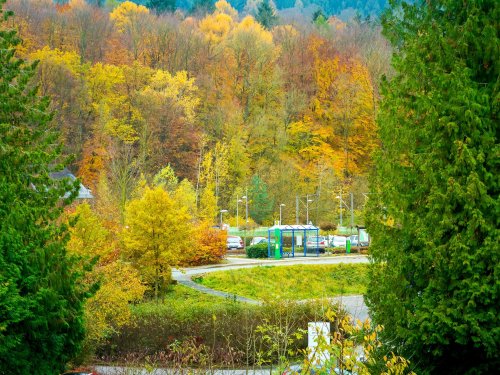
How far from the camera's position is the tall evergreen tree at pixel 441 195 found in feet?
43.9

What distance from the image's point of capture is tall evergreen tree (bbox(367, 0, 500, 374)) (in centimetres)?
1338

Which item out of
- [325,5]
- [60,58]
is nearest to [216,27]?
[60,58]

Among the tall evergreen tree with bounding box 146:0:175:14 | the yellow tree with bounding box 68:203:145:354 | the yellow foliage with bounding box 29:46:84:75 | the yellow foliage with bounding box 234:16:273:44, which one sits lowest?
the yellow tree with bounding box 68:203:145:354

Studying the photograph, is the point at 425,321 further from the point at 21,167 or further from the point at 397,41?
the point at 21,167

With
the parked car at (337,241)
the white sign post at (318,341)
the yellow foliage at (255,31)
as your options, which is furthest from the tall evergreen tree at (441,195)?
the yellow foliage at (255,31)

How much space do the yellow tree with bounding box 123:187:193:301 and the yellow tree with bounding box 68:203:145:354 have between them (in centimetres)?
419

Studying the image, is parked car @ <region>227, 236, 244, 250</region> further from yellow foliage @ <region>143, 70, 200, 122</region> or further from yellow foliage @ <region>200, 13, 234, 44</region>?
yellow foliage @ <region>200, 13, 234, 44</region>

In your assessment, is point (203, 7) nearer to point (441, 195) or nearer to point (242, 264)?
point (242, 264)

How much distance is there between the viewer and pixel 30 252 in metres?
16.2

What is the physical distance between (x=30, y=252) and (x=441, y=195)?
24.8ft

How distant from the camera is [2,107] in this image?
55.9 ft

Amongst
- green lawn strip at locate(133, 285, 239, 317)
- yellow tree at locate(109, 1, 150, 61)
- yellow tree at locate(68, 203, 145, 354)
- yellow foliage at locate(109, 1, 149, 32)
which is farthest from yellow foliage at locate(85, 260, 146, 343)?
yellow foliage at locate(109, 1, 149, 32)

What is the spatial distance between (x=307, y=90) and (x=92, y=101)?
809 inches

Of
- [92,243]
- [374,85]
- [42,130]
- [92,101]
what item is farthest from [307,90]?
[42,130]
